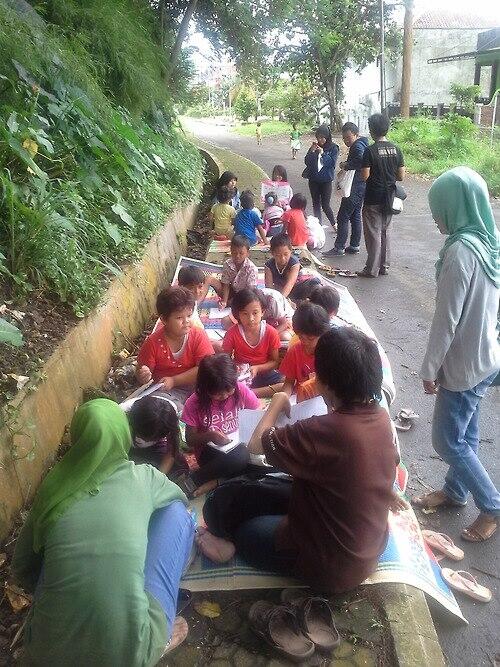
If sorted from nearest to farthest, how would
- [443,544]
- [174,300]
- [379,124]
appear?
[443,544] < [174,300] < [379,124]

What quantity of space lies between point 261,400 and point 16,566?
196cm

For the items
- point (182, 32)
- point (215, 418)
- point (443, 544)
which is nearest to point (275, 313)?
point (215, 418)

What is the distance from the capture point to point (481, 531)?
9.04 feet

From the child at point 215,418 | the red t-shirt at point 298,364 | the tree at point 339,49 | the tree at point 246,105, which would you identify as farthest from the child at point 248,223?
the tree at point 246,105

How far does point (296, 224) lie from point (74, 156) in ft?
9.69

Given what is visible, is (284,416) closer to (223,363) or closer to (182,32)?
(223,363)

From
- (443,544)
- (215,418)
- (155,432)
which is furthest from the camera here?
(215,418)

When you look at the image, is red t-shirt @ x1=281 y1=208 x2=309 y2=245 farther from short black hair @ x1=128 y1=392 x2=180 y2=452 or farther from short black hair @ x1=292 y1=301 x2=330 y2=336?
short black hair @ x1=128 y1=392 x2=180 y2=452

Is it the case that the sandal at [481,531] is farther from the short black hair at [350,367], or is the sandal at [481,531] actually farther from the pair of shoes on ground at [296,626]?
the short black hair at [350,367]

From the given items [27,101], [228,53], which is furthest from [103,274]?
[228,53]

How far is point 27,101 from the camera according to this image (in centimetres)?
464

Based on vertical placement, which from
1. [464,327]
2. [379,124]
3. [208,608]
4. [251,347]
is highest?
[379,124]

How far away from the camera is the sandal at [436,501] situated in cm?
299

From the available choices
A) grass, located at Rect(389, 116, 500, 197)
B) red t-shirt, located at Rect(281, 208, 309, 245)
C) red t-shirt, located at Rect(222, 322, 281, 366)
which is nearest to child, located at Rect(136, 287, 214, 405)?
red t-shirt, located at Rect(222, 322, 281, 366)
